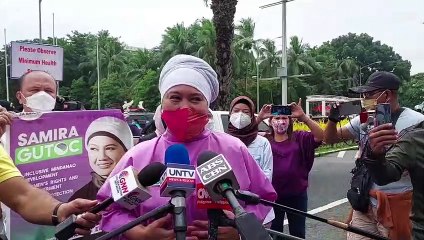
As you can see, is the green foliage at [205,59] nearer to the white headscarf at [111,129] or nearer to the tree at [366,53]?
the tree at [366,53]

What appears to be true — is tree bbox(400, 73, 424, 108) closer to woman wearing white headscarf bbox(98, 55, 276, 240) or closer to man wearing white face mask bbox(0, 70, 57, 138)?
man wearing white face mask bbox(0, 70, 57, 138)

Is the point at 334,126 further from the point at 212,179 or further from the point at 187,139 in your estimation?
the point at 212,179

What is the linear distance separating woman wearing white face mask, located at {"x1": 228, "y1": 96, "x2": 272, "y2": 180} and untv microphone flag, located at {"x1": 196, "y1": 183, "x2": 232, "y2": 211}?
9.44ft

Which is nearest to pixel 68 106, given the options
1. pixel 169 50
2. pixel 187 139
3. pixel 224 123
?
pixel 187 139

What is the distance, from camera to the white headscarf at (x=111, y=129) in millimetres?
3418

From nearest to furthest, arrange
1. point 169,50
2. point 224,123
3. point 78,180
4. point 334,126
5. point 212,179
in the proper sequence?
point 212,179
point 78,180
point 334,126
point 224,123
point 169,50

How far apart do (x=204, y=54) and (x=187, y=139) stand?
46.4m

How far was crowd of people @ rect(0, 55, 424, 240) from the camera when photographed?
1909 mm

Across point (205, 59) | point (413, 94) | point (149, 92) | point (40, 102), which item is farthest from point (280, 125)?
point (413, 94)

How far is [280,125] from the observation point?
514 cm

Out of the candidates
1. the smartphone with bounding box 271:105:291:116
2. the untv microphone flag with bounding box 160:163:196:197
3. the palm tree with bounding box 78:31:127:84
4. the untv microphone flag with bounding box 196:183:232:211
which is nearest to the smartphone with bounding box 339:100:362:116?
the smartphone with bounding box 271:105:291:116

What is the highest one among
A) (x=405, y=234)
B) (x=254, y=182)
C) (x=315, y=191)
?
→ (x=254, y=182)

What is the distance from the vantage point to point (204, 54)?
1893 inches

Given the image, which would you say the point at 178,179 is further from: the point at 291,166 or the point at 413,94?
the point at 413,94
